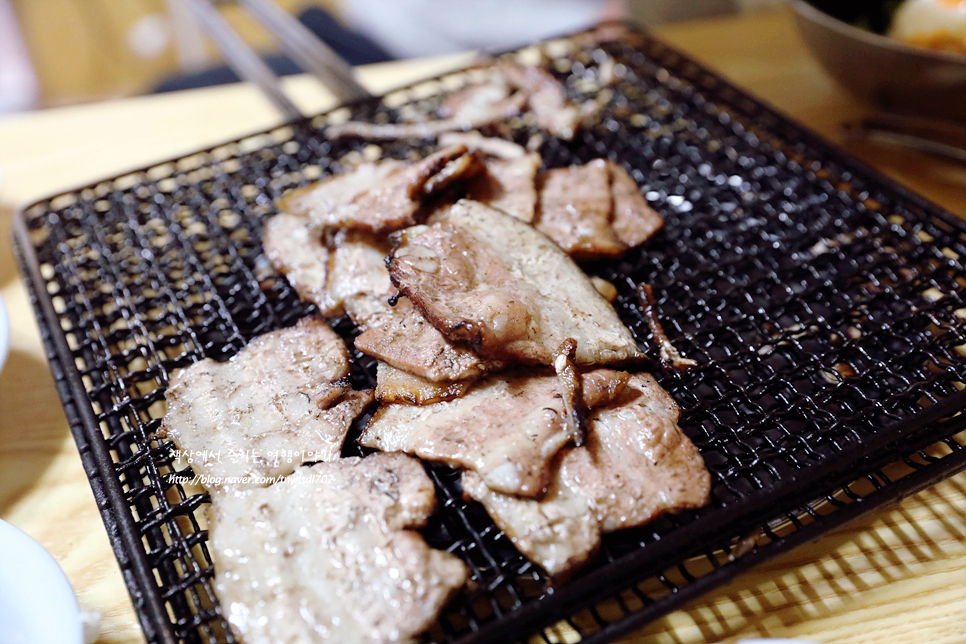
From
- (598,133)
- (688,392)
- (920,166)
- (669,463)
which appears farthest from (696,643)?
(920,166)

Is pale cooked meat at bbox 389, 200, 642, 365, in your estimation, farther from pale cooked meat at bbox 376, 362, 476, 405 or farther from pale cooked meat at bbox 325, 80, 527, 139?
pale cooked meat at bbox 325, 80, 527, 139

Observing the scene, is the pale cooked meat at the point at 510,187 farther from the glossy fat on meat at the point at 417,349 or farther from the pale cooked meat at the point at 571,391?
the pale cooked meat at the point at 571,391

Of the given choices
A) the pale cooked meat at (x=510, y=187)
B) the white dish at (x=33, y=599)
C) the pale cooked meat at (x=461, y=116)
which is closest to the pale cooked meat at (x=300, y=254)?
the pale cooked meat at (x=510, y=187)

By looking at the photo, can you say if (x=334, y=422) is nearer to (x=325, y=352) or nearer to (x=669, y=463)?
(x=325, y=352)

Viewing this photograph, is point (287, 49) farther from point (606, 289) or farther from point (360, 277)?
point (606, 289)

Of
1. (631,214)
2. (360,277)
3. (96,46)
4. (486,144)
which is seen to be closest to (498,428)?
(360,277)

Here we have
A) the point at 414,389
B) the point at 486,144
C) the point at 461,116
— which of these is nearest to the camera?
the point at 414,389

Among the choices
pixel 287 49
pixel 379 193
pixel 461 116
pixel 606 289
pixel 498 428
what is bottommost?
pixel 498 428
